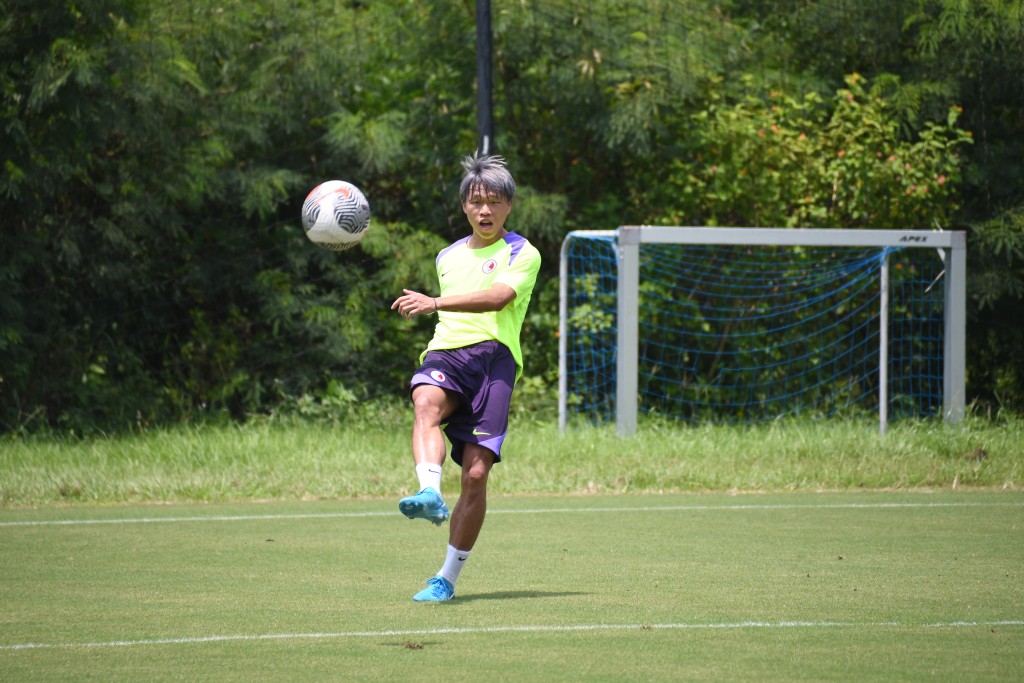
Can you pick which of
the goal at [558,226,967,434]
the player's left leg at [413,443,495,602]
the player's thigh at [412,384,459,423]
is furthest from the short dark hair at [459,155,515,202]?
the goal at [558,226,967,434]

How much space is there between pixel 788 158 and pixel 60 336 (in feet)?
28.4

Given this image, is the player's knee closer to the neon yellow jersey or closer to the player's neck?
the neon yellow jersey

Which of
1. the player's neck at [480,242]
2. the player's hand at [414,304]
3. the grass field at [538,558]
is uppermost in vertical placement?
the player's neck at [480,242]

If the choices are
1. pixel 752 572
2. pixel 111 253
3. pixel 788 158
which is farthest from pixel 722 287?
pixel 752 572

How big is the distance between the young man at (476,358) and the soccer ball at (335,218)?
2.26 feet

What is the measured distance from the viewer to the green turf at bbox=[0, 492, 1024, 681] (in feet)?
16.0

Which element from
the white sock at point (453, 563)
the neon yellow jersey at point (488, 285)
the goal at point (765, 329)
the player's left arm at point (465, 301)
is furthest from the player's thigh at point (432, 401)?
the goal at point (765, 329)

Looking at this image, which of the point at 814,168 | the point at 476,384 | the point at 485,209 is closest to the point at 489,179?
the point at 485,209

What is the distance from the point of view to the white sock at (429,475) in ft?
18.8

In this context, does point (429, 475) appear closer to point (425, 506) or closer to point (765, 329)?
point (425, 506)

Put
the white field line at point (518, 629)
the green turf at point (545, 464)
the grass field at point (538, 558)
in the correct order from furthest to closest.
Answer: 1. the green turf at point (545, 464)
2. the white field line at point (518, 629)
3. the grass field at point (538, 558)

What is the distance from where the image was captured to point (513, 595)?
640 centimetres

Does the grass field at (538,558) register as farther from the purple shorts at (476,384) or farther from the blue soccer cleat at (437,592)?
the purple shorts at (476,384)

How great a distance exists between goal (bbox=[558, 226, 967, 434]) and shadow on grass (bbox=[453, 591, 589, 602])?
9.00 m
